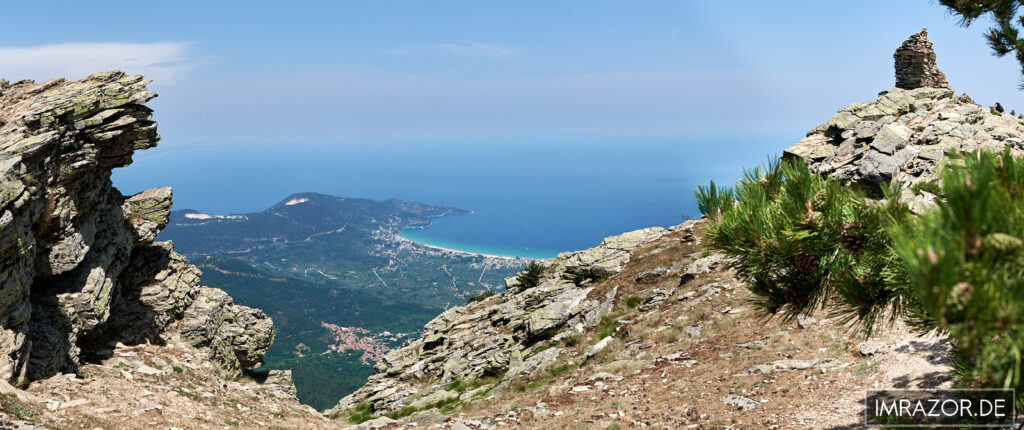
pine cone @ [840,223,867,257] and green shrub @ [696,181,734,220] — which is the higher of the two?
green shrub @ [696,181,734,220]

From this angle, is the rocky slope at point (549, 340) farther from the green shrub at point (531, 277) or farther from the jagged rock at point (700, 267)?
the green shrub at point (531, 277)

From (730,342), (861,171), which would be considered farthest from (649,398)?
(861,171)

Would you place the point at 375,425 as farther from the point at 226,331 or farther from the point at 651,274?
the point at 651,274

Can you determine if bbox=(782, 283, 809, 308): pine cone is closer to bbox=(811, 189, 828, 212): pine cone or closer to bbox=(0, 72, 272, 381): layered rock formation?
bbox=(811, 189, 828, 212): pine cone

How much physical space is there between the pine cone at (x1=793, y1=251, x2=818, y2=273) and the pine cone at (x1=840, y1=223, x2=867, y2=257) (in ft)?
1.61

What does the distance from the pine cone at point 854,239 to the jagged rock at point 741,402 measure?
6711mm

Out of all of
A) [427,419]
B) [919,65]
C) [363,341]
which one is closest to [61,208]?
[427,419]

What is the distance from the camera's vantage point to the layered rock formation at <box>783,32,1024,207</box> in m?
22.0

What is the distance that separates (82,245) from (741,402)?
22506 mm

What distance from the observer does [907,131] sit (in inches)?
968

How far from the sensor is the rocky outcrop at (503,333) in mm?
23000

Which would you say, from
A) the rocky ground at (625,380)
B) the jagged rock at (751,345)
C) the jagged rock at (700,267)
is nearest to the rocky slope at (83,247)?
the rocky ground at (625,380)

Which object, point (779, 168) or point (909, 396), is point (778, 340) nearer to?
point (909, 396)

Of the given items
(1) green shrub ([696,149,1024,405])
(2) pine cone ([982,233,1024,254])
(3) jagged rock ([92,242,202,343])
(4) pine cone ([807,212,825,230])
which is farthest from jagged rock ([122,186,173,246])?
(2) pine cone ([982,233,1024,254])
